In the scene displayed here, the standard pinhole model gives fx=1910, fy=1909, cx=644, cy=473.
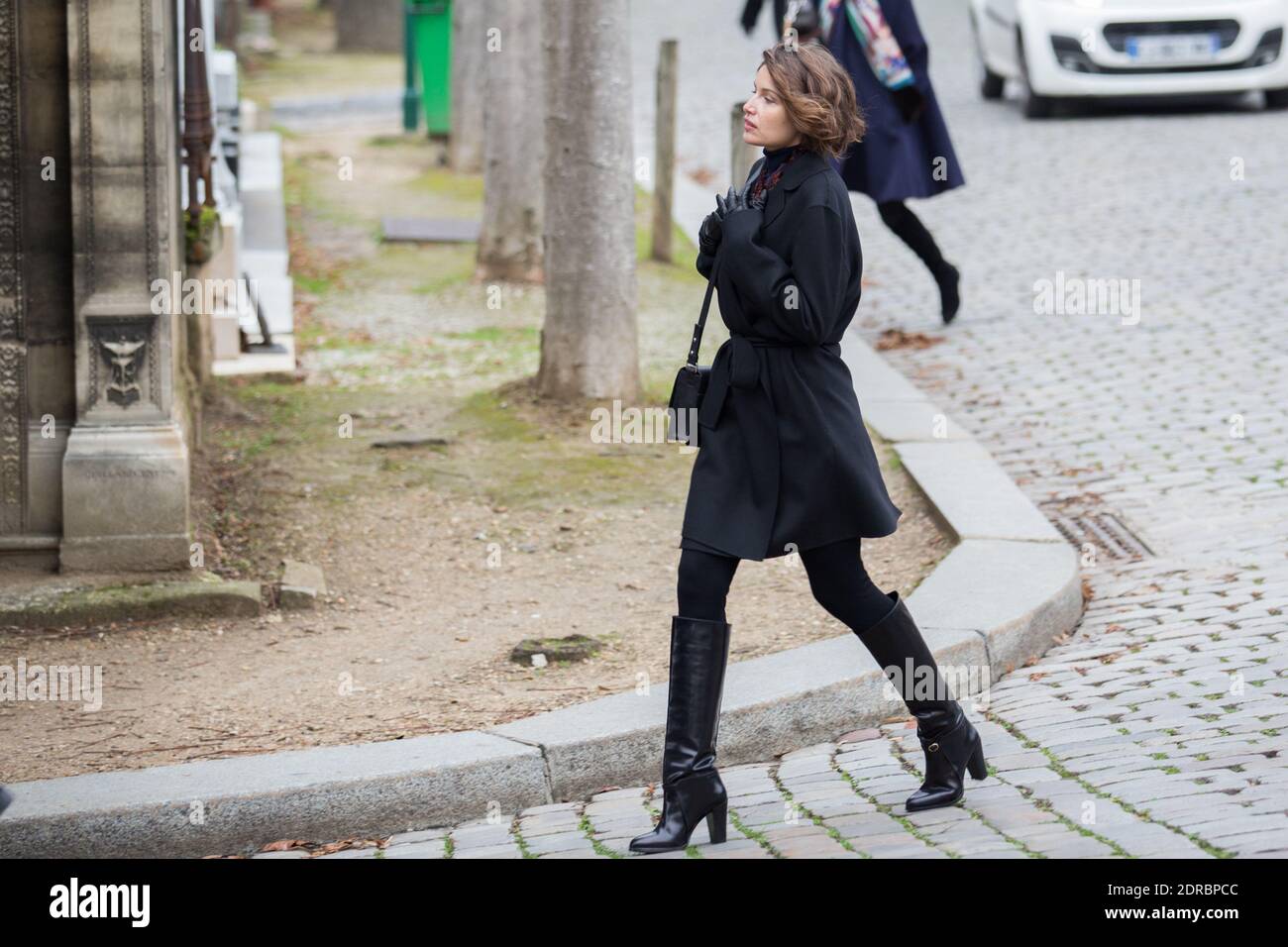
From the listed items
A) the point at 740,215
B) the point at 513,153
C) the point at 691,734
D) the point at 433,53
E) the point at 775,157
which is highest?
the point at 433,53

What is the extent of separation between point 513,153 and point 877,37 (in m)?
2.94

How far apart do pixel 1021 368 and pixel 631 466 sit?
2.46 metres

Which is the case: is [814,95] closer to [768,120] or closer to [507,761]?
[768,120]

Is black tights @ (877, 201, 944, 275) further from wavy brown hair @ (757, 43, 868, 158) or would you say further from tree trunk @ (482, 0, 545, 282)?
wavy brown hair @ (757, 43, 868, 158)

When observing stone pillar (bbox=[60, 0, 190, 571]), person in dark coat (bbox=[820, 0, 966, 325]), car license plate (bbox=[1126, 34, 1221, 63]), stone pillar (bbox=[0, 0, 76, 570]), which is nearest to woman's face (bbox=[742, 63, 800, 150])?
stone pillar (bbox=[60, 0, 190, 571])

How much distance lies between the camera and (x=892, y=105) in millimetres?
9461

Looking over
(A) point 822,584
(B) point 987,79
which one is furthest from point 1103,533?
(B) point 987,79

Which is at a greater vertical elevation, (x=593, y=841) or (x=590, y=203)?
(x=590, y=203)

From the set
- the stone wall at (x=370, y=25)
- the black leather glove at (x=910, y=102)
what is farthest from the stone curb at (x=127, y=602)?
the stone wall at (x=370, y=25)

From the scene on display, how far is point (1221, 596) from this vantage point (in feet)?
20.4

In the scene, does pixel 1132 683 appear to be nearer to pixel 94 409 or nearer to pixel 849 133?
pixel 849 133

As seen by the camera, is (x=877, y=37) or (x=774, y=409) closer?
(x=774, y=409)

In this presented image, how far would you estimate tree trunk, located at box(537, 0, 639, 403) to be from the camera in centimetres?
830

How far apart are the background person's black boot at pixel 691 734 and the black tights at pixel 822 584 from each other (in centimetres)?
5
